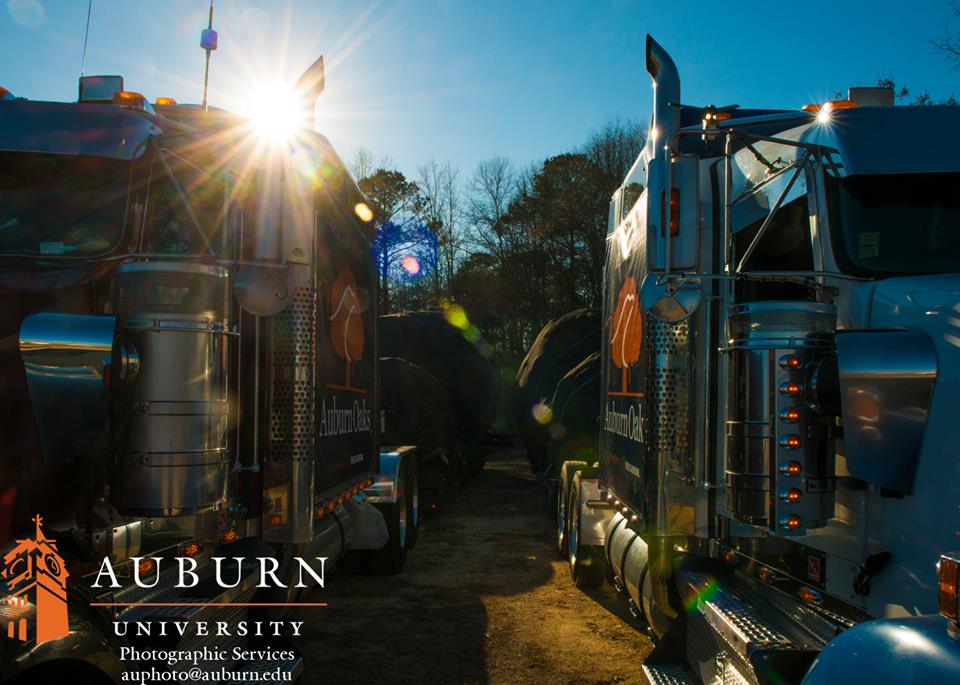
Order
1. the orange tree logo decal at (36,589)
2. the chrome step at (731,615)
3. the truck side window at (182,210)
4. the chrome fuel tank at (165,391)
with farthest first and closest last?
the truck side window at (182,210) < the chrome step at (731,615) < the chrome fuel tank at (165,391) < the orange tree logo decal at (36,589)

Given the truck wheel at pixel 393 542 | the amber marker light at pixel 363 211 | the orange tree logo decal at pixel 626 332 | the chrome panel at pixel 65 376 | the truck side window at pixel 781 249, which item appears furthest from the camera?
the truck wheel at pixel 393 542

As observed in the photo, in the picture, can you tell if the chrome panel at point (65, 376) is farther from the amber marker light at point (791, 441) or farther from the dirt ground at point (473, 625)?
the dirt ground at point (473, 625)

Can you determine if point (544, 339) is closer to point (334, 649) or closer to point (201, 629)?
point (334, 649)

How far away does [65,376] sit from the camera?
2902 mm

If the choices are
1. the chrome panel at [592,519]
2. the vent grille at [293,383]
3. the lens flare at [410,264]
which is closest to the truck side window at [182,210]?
the vent grille at [293,383]

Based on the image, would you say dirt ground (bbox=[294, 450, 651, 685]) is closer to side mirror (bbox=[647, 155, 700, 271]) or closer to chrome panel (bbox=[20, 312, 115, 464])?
chrome panel (bbox=[20, 312, 115, 464])

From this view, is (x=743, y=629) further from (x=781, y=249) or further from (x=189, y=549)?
(x=189, y=549)

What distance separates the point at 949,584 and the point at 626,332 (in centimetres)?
349

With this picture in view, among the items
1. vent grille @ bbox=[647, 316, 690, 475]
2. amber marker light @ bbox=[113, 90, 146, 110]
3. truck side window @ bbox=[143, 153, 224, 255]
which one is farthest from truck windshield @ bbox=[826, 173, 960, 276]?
amber marker light @ bbox=[113, 90, 146, 110]

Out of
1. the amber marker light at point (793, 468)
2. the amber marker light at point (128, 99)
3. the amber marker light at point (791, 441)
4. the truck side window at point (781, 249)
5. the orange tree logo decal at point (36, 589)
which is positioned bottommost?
the orange tree logo decal at point (36, 589)

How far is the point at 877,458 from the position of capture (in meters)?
2.74

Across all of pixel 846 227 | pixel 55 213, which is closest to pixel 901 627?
pixel 846 227

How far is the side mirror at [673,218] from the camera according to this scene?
11.0 feet

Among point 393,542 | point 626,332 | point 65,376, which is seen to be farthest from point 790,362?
point 393,542
